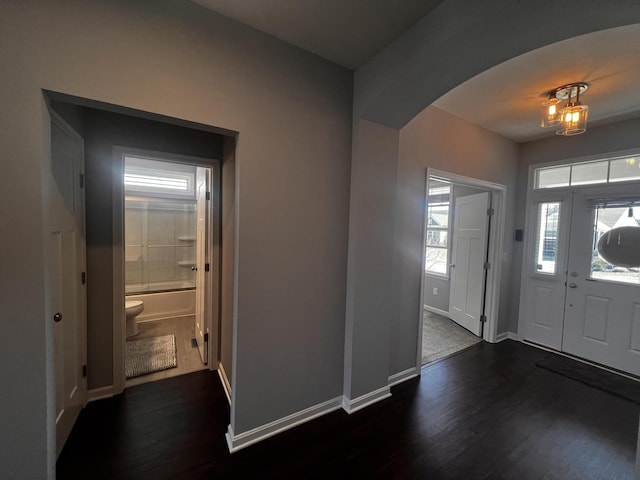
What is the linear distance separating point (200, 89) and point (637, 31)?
104 inches

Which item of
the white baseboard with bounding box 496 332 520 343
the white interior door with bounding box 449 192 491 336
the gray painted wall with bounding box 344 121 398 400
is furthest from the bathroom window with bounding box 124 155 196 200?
the white baseboard with bounding box 496 332 520 343

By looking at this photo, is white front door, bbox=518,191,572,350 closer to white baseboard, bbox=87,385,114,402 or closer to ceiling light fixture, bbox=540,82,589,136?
ceiling light fixture, bbox=540,82,589,136

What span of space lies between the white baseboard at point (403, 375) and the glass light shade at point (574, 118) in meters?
2.62

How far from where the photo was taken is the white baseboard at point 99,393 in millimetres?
2143

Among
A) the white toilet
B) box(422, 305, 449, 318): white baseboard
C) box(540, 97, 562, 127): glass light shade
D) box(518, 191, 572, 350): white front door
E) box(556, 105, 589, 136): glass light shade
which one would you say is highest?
box(540, 97, 562, 127): glass light shade

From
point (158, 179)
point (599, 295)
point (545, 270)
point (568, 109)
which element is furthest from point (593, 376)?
point (158, 179)

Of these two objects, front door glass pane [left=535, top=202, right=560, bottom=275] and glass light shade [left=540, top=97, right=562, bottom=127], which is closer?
glass light shade [left=540, top=97, right=562, bottom=127]

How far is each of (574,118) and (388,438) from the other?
117 inches

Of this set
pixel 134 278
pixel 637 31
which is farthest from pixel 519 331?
pixel 134 278

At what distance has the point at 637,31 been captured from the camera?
5.19ft

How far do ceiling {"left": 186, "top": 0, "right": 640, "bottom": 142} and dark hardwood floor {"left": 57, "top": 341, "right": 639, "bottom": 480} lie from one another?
2.71 metres

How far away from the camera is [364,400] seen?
87.0 inches

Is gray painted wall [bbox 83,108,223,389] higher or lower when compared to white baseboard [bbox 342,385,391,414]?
higher

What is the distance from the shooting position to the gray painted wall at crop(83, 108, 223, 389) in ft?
6.65
